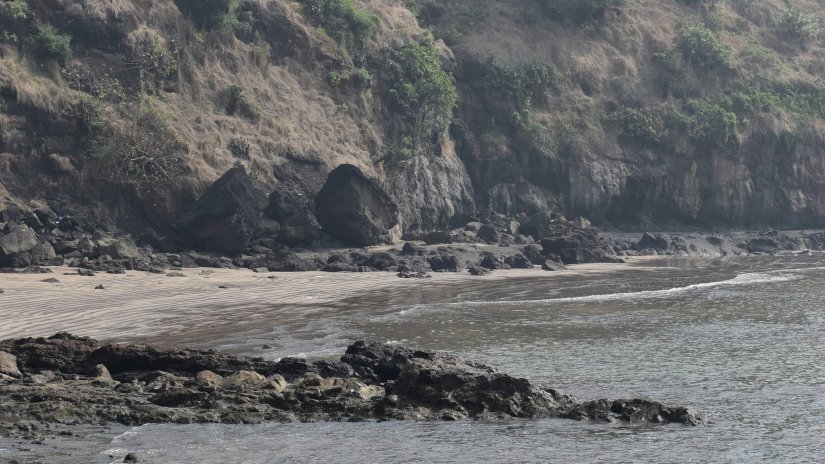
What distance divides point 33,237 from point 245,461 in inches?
745

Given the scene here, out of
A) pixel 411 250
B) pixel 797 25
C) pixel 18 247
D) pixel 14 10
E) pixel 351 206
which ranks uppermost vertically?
pixel 797 25

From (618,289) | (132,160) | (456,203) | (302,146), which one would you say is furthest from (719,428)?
(456,203)

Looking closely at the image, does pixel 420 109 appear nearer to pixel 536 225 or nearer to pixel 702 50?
pixel 536 225

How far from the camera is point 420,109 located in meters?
47.8

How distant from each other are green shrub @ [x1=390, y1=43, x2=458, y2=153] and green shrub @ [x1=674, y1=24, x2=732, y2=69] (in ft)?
55.1

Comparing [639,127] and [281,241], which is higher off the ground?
[639,127]

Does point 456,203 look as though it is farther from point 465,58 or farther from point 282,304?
point 282,304

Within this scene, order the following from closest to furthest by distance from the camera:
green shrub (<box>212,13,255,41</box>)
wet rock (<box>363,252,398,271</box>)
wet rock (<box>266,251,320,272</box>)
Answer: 1. wet rock (<box>266,251,320,272</box>)
2. wet rock (<box>363,252,398,271</box>)
3. green shrub (<box>212,13,255,41</box>)

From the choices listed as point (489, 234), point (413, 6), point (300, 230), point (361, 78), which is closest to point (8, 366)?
point (300, 230)

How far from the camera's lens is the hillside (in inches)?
1428

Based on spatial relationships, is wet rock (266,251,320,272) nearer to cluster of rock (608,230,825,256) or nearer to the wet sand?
the wet sand

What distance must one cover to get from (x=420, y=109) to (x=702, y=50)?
19354mm

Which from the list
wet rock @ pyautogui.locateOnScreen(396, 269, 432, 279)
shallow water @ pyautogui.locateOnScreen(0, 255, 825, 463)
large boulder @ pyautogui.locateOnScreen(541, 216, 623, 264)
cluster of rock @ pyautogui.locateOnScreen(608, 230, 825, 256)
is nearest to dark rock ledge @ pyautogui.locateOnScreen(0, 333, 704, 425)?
shallow water @ pyautogui.locateOnScreen(0, 255, 825, 463)

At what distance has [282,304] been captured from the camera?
27234mm
